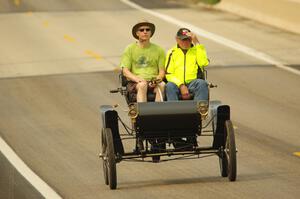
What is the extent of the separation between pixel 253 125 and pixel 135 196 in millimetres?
7044

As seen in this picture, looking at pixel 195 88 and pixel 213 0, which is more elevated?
pixel 195 88

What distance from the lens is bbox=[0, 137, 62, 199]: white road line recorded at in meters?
15.8

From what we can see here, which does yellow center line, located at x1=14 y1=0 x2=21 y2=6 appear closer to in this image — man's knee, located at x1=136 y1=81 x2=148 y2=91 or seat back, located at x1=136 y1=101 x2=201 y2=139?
man's knee, located at x1=136 y1=81 x2=148 y2=91

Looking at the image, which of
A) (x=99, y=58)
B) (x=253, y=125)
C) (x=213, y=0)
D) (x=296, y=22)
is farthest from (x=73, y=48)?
(x=253, y=125)

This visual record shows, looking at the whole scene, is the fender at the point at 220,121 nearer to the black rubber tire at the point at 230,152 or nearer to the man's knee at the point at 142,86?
the black rubber tire at the point at 230,152

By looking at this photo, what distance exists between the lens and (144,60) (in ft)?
55.6

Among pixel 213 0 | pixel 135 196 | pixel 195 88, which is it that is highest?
pixel 195 88

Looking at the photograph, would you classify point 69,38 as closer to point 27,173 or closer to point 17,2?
point 17,2

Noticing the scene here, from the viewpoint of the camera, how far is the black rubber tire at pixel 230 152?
15.3 m

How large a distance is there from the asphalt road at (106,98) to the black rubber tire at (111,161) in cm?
16

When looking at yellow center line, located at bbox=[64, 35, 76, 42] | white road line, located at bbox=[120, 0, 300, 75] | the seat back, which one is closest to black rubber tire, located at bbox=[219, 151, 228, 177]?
the seat back

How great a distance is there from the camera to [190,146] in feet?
52.1

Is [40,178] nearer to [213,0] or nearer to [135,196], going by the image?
[135,196]

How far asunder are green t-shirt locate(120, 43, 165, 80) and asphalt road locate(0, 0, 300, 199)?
1425mm
